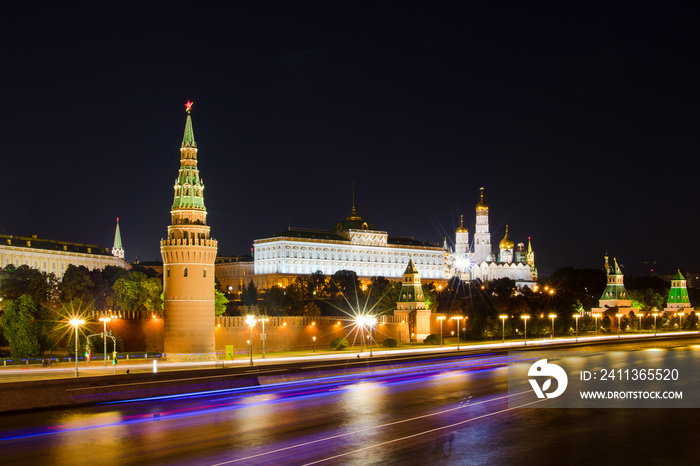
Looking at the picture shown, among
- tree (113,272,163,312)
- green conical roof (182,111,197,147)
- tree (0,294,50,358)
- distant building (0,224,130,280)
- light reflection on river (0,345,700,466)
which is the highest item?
green conical roof (182,111,197,147)

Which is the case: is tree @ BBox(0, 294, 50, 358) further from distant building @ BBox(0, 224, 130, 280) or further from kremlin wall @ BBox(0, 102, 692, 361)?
distant building @ BBox(0, 224, 130, 280)

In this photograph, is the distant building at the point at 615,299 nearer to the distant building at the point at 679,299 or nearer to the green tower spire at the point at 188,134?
the distant building at the point at 679,299

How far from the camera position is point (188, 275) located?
67.1 m

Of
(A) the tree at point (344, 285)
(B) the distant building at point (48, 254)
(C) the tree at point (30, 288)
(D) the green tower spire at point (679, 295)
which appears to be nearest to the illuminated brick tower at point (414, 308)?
(C) the tree at point (30, 288)

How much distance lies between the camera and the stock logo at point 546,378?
136 feet

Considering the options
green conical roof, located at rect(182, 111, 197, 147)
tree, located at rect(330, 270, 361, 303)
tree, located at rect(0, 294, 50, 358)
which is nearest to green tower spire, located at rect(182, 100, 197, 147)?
green conical roof, located at rect(182, 111, 197, 147)

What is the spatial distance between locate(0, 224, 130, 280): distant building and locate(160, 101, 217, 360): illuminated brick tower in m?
88.6

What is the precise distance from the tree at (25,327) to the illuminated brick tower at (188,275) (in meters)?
10.9

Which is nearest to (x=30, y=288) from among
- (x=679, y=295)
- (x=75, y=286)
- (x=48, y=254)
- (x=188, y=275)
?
(x=75, y=286)

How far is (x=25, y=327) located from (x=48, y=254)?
3981 inches

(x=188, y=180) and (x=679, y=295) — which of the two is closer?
(x=188, y=180)

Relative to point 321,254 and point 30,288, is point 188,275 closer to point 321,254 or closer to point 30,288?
point 30,288

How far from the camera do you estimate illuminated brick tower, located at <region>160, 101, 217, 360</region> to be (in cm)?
6625

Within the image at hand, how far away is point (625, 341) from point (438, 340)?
19.5 m
